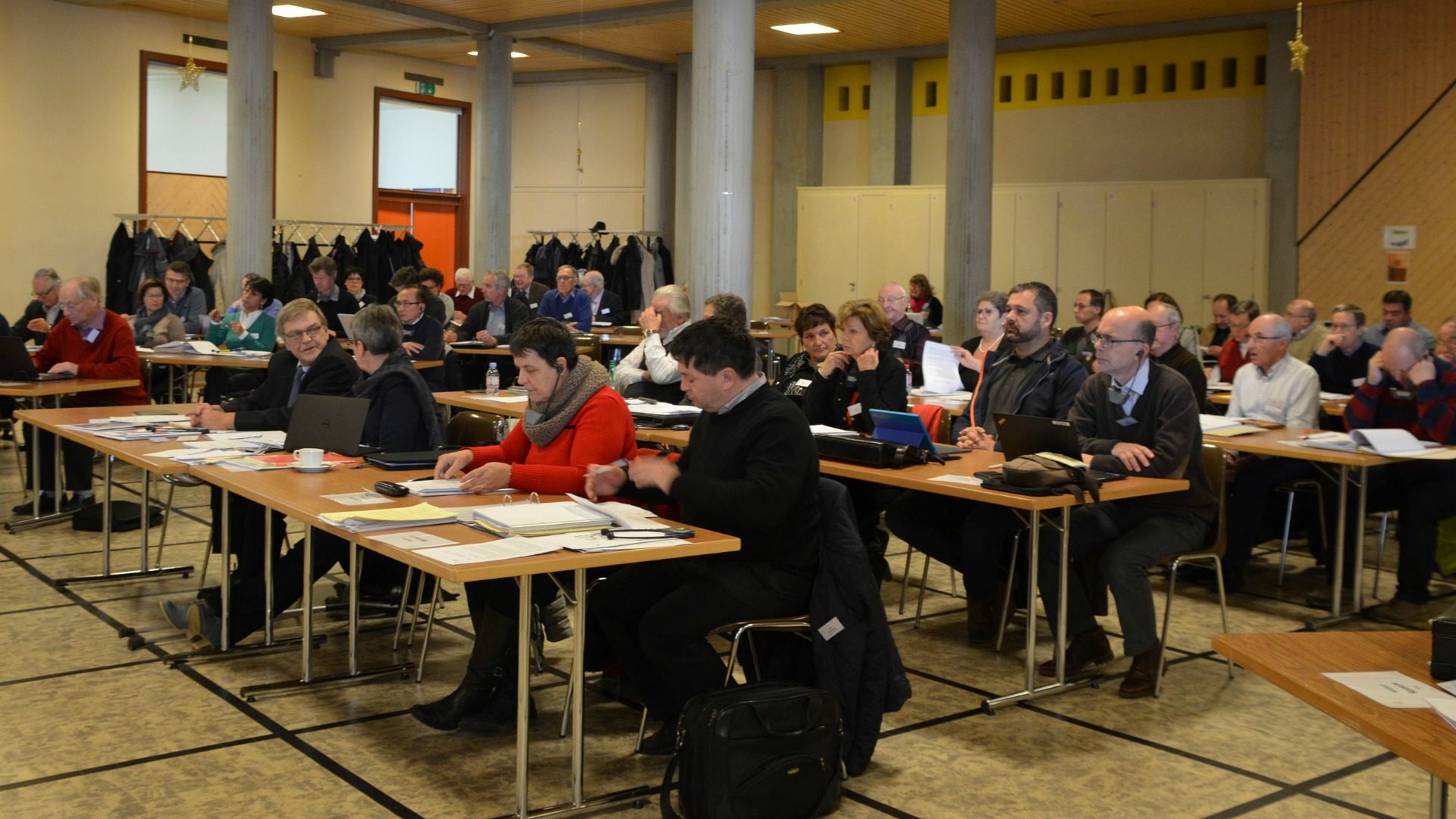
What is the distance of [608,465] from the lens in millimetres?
4160

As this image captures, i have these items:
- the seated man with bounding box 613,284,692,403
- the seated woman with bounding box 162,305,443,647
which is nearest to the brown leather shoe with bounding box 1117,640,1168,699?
the seated woman with bounding box 162,305,443,647

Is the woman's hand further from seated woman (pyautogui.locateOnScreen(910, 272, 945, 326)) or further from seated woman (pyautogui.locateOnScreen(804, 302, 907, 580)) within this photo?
seated woman (pyautogui.locateOnScreen(910, 272, 945, 326))

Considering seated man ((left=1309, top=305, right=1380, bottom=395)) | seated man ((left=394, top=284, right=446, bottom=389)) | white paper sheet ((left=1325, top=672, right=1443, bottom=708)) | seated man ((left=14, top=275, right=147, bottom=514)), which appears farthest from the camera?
seated man ((left=394, top=284, right=446, bottom=389))

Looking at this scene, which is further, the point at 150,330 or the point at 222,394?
the point at 150,330

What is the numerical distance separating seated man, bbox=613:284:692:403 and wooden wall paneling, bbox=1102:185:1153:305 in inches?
347

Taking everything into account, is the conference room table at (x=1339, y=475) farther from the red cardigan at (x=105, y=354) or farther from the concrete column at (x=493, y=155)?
the concrete column at (x=493, y=155)

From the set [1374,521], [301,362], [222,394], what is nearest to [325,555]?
[301,362]

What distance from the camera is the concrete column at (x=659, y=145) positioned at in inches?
741

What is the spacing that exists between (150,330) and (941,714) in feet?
27.3

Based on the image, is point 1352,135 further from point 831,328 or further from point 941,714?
point 941,714

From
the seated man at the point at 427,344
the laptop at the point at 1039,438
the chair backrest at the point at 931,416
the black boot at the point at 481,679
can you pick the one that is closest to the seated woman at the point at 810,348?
the chair backrest at the point at 931,416

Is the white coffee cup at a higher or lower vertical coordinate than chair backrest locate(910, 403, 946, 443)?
lower

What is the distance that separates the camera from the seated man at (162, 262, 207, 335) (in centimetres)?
1126

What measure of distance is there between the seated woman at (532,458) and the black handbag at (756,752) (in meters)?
0.85
